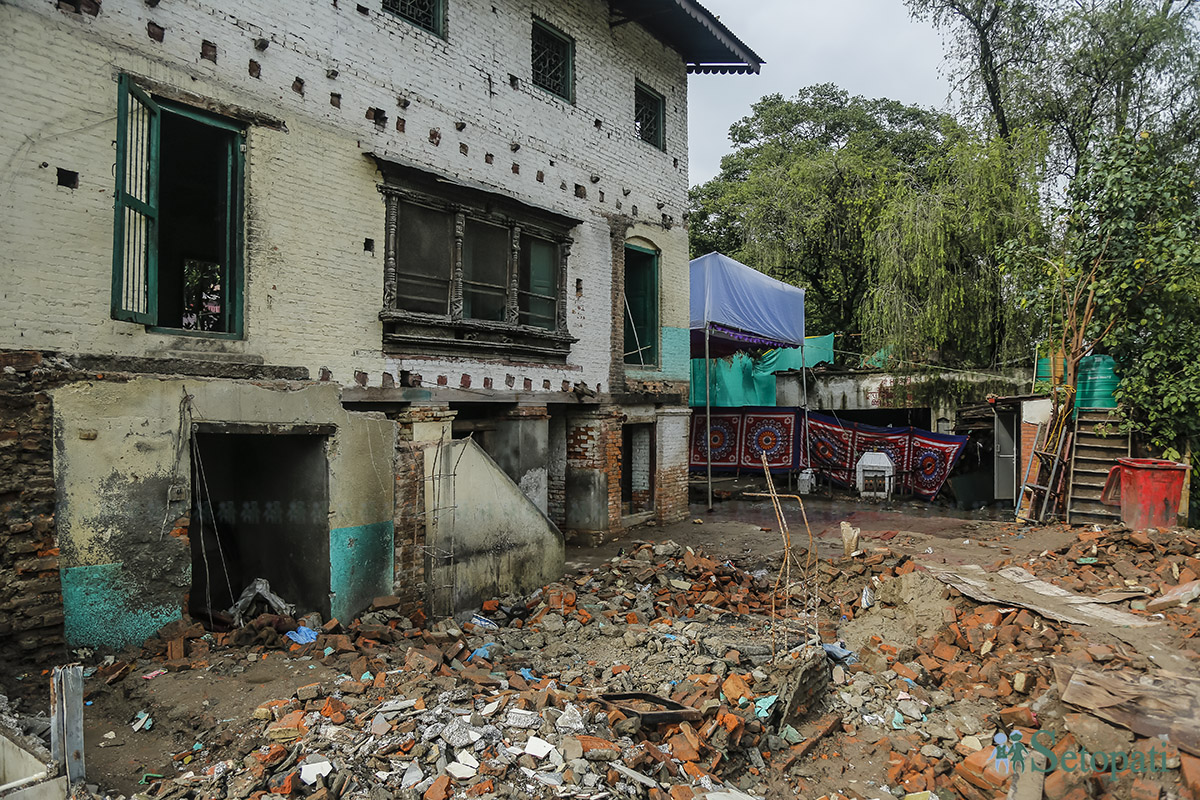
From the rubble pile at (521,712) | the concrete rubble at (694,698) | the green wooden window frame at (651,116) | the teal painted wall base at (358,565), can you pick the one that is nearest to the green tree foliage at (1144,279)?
the concrete rubble at (694,698)

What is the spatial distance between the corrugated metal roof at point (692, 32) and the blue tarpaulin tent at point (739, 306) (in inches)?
151

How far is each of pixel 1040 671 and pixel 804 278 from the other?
1971cm

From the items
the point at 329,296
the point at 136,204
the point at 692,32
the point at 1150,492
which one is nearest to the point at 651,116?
the point at 692,32

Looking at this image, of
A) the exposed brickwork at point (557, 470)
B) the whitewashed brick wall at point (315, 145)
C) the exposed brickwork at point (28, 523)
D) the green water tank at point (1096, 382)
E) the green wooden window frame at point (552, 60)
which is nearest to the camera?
the exposed brickwork at point (28, 523)

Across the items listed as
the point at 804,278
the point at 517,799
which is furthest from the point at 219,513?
the point at 804,278

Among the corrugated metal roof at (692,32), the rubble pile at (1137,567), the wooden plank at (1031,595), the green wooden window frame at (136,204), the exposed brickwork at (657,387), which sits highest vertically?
the corrugated metal roof at (692,32)

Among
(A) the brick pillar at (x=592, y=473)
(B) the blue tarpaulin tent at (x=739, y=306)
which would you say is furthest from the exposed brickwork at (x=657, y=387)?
(A) the brick pillar at (x=592, y=473)

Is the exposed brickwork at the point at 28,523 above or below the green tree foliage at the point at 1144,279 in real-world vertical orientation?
below

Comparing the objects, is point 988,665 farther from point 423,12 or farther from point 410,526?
point 423,12

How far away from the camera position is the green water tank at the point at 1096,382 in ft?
40.6

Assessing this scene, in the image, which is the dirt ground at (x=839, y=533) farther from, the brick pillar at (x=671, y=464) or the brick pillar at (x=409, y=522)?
the brick pillar at (x=409, y=522)

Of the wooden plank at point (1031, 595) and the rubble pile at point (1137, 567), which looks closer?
the wooden plank at point (1031, 595)

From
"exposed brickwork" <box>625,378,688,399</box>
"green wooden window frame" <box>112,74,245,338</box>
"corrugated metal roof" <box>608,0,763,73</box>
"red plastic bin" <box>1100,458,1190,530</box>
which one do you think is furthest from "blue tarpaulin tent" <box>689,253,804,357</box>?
"green wooden window frame" <box>112,74,245,338</box>

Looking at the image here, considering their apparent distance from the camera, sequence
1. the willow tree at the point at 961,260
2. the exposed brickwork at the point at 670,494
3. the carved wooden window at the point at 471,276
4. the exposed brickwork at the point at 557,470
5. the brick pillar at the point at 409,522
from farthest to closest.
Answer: the willow tree at the point at 961,260 < the exposed brickwork at the point at 670,494 < the exposed brickwork at the point at 557,470 < the carved wooden window at the point at 471,276 < the brick pillar at the point at 409,522
